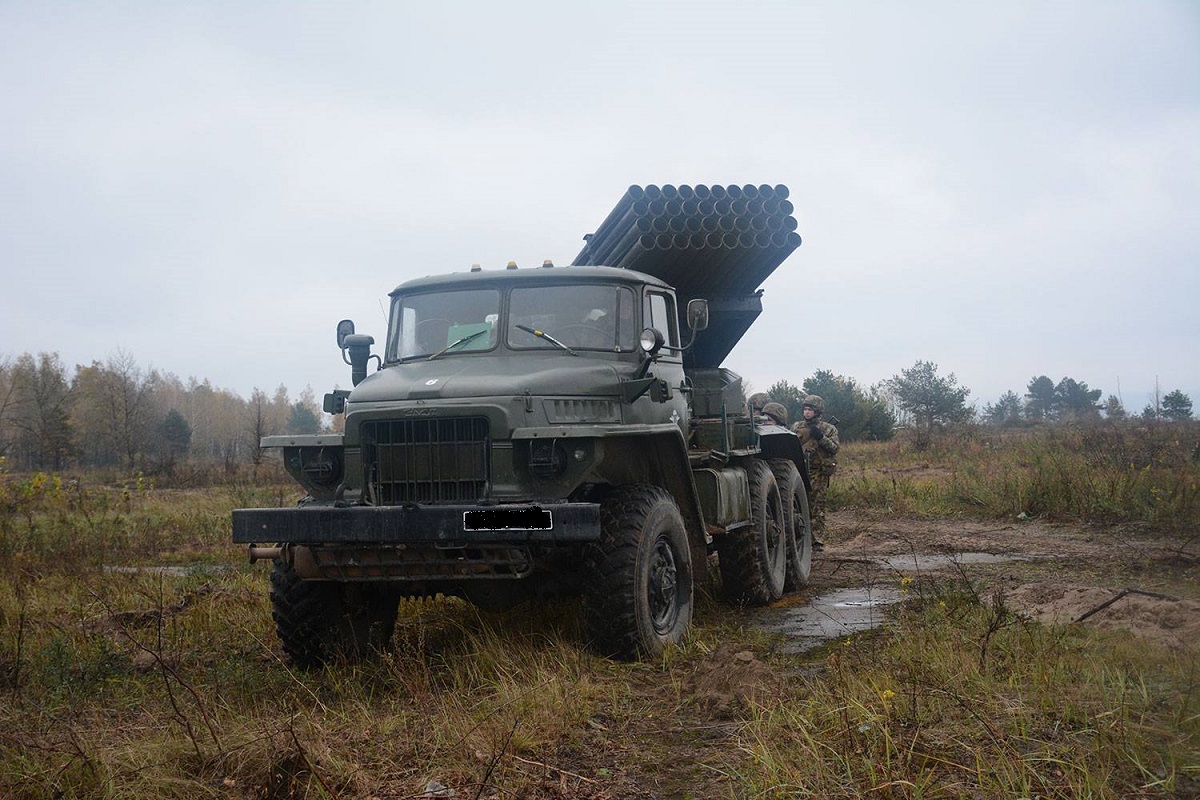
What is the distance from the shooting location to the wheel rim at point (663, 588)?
625 centimetres

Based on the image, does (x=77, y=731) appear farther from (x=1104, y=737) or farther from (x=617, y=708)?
(x=1104, y=737)

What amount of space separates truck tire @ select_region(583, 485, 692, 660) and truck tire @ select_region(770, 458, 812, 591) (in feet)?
10.2

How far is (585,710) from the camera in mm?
4824

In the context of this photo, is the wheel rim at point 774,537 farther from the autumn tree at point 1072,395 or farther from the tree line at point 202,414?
the autumn tree at point 1072,395

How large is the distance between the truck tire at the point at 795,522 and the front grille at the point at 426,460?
4137 millimetres

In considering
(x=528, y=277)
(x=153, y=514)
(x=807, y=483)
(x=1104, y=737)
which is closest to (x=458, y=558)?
(x=528, y=277)

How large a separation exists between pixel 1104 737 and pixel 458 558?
10.3 ft

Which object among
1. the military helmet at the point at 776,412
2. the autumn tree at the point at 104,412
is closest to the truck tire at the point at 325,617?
the military helmet at the point at 776,412

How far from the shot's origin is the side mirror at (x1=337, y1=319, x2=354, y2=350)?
288 inches

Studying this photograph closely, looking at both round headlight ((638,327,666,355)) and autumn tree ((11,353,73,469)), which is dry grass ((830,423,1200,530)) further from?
autumn tree ((11,353,73,469))

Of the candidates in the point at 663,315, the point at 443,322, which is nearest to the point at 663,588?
the point at 663,315

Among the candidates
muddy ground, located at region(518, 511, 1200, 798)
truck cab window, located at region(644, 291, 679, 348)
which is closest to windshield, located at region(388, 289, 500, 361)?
truck cab window, located at region(644, 291, 679, 348)

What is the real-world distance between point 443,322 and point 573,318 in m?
0.86

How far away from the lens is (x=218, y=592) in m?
8.51
